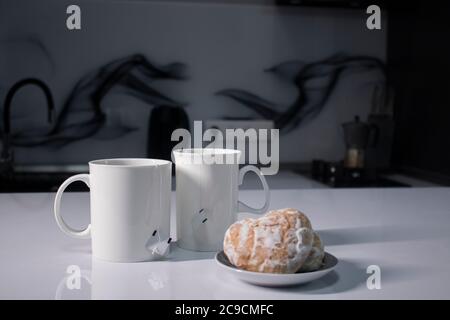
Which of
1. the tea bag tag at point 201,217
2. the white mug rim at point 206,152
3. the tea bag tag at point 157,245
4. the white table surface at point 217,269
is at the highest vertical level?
the white mug rim at point 206,152

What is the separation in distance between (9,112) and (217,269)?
6.48 ft

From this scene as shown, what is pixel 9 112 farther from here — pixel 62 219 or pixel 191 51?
pixel 62 219

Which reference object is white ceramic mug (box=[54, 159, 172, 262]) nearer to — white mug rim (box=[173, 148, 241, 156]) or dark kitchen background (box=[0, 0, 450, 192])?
white mug rim (box=[173, 148, 241, 156])

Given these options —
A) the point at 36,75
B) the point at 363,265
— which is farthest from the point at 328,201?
the point at 36,75

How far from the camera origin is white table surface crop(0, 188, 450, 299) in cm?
56

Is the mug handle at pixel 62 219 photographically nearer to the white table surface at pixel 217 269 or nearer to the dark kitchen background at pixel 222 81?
the white table surface at pixel 217 269

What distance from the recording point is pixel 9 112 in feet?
7.70

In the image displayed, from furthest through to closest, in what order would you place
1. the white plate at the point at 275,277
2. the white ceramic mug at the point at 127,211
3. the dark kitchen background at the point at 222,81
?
the dark kitchen background at the point at 222,81 → the white ceramic mug at the point at 127,211 → the white plate at the point at 275,277

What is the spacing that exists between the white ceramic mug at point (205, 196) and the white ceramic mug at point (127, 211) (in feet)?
0.14

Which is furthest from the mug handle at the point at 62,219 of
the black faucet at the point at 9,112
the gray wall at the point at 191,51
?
the gray wall at the point at 191,51

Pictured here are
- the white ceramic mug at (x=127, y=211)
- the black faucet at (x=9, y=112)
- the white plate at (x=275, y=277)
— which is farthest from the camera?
the black faucet at (x=9, y=112)

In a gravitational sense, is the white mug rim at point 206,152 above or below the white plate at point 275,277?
above

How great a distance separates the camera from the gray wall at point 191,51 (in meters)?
2.41

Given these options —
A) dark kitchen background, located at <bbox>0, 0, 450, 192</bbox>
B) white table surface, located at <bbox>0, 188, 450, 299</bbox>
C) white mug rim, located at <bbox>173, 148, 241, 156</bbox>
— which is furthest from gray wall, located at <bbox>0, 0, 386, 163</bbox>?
white mug rim, located at <bbox>173, 148, 241, 156</bbox>
